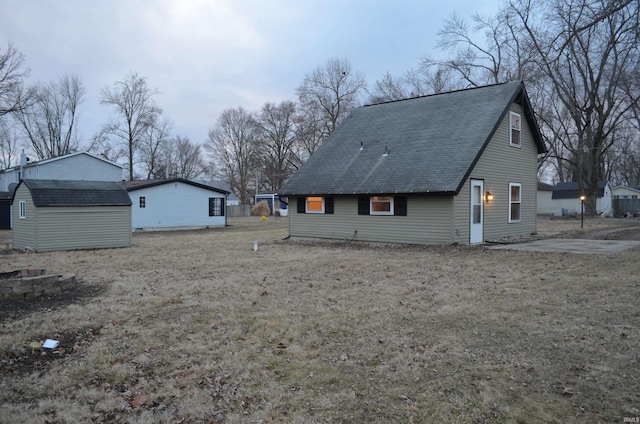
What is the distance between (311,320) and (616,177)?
75266 mm

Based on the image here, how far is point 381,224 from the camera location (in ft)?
49.6

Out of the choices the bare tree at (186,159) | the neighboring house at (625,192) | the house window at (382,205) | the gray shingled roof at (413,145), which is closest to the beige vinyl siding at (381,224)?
the house window at (382,205)

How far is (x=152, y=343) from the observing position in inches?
196

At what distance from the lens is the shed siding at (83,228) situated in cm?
1440

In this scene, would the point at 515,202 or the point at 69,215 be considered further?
the point at 515,202

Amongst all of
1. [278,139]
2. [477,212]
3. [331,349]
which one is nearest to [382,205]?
[477,212]

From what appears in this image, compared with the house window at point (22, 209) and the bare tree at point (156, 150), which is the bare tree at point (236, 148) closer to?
the bare tree at point (156, 150)

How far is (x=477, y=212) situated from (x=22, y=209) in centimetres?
1620

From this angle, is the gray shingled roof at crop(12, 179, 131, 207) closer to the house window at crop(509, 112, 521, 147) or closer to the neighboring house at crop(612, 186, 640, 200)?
the house window at crop(509, 112, 521, 147)

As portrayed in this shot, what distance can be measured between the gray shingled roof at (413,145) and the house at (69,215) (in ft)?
21.0

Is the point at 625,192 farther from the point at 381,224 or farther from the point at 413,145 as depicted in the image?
the point at 381,224

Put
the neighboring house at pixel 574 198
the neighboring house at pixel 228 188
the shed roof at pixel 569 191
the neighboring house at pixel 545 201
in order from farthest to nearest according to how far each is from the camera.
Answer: the neighboring house at pixel 228 188 < the neighboring house at pixel 545 201 < the shed roof at pixel 569 191 < the neighboring house at pixel 574 198

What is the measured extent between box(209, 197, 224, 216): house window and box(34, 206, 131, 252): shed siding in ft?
38.3

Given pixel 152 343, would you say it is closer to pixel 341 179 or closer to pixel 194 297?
pixel 194 297
